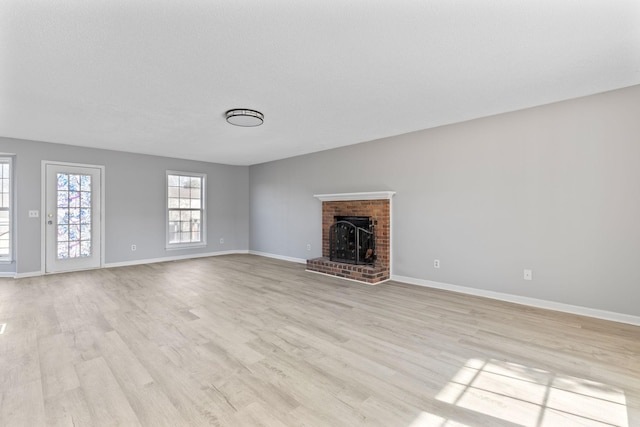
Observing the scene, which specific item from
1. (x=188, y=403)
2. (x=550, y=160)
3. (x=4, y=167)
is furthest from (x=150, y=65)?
(x=4, y=167)

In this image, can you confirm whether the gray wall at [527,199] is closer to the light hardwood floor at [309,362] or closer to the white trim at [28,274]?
the light hardwood floor at [309,362]

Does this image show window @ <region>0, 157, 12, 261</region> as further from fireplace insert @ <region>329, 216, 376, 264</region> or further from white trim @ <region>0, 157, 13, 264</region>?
fireplace insert @ <region>329, 216, 376, 264</region>

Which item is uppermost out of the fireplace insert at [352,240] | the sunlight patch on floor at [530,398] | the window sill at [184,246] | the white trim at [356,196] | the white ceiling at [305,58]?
the white ceiling at [305,58]

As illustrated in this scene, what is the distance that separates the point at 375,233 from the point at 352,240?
1.69ft

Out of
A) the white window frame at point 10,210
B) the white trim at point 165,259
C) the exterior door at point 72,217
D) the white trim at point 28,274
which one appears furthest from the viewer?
the white trim at point 165,259

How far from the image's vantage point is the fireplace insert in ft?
16.6

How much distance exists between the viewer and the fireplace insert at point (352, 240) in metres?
5.05

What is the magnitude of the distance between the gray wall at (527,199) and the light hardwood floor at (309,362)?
1.46 ft

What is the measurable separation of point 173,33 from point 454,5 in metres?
1.84

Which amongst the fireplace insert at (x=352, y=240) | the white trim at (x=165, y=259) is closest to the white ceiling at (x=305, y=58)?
the fireplace insert at (x=352, y=240)

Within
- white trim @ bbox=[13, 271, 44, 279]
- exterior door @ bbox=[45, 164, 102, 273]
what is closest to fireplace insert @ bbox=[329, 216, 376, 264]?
exterior door @ bbox=[45, 164, 102, 273]

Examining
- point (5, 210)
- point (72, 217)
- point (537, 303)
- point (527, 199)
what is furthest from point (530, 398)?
point (5, 210)

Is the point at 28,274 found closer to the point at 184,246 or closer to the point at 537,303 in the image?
the point at 184,246

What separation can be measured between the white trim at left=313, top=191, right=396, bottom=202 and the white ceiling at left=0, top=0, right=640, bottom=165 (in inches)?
48.0
